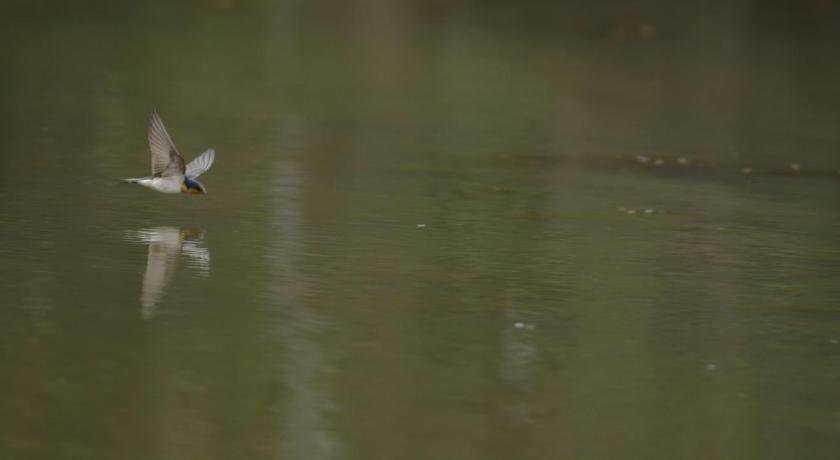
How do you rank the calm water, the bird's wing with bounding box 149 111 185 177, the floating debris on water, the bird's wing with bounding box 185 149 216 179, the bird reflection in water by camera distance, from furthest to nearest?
the floating debris on water → the bird's wing with bounding box 185 149 216 179 → the bird's wing with bounding box 149 111 185 177 → the bird reflection in water → the calm water

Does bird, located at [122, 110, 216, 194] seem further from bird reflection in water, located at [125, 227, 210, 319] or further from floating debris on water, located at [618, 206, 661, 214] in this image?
floating debris on water, located at [618, 206, 661, 214]

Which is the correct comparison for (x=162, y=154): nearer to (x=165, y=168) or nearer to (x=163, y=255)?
(x=165, y=168)

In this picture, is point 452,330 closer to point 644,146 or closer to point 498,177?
point 498,177

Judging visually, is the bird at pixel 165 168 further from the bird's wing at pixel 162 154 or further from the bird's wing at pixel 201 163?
the bird's wing at pixel 201 163

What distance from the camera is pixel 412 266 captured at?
10.4m

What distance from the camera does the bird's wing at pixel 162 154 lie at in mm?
11273

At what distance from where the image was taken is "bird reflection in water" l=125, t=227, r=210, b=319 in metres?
9.14

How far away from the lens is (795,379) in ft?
26.6

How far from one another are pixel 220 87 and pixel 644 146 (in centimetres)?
548

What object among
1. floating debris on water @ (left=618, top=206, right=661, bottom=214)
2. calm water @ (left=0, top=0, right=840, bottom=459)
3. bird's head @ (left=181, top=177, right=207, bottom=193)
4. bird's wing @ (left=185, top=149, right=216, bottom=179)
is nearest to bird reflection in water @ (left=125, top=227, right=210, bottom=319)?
calm water @ (left=0, top=0, right=840, bottom=459)

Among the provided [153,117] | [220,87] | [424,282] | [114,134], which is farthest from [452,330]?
[220,87]

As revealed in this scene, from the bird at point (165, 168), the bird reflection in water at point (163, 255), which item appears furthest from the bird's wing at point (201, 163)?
the bird reflection in water at point (163, 255)

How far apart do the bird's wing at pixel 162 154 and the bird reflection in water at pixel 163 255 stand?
38cm

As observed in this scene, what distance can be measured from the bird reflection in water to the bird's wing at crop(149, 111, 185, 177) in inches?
15.0
